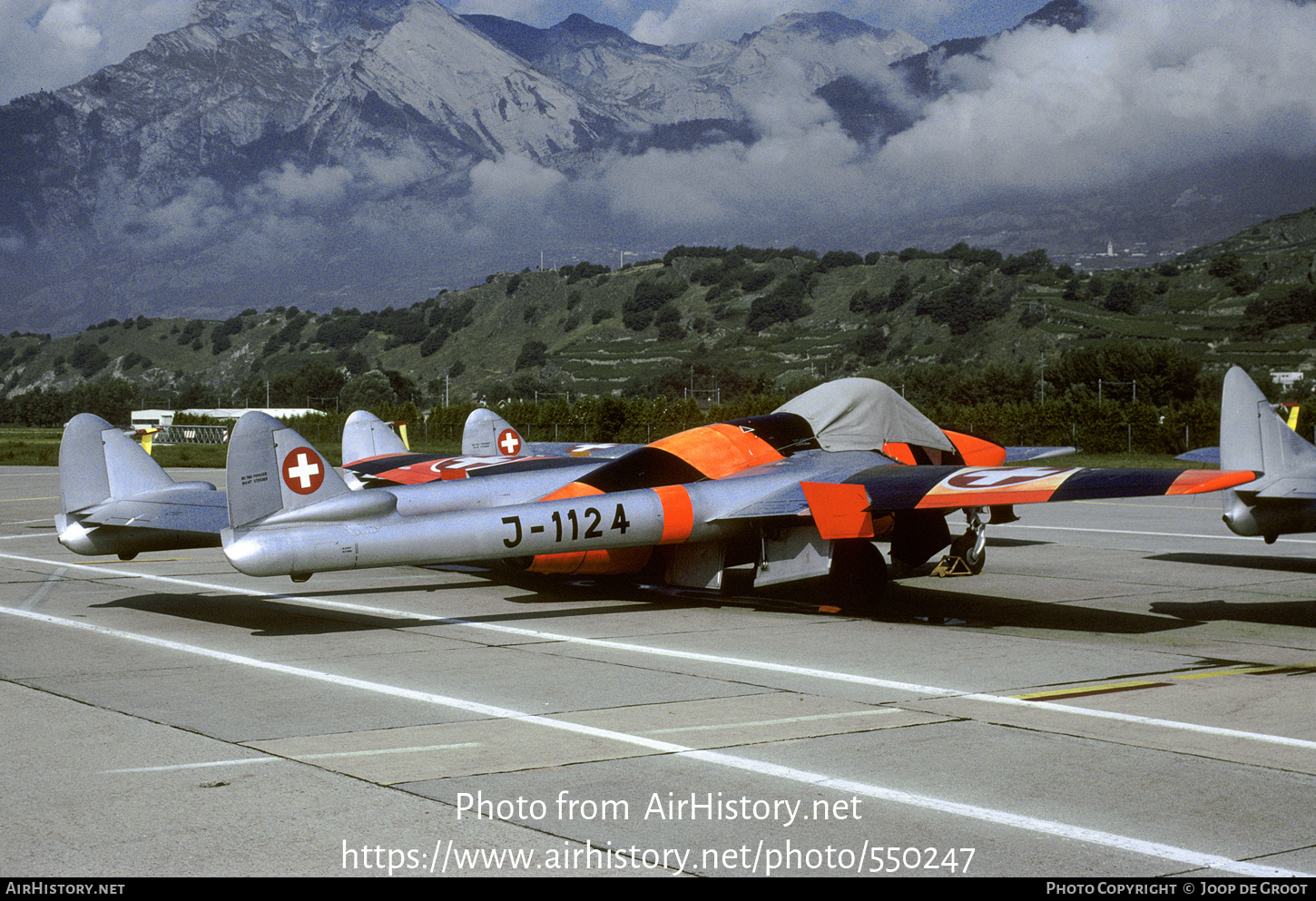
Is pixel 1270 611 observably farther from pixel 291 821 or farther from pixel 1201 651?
pixel 291 821

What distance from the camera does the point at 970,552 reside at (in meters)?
16.8

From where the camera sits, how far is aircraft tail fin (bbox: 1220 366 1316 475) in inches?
566

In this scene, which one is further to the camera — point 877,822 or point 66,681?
point 66,681

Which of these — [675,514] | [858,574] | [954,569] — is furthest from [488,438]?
[858,574]

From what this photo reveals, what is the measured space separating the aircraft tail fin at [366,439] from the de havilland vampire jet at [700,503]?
280 inches

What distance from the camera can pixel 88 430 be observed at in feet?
43.9

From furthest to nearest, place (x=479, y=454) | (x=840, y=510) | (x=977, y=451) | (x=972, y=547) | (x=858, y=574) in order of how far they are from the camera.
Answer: (x=479, y=454)
(x=977, y=451)
(x=972, y=547)
(x=858, y=574)
(x=840, y=510)

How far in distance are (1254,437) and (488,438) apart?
571 inches

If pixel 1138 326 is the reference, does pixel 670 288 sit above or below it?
above

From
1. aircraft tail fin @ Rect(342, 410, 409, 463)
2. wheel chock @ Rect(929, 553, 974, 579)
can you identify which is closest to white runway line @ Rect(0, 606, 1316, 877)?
wheel chock @ Rect(929, 553, 974, 579)

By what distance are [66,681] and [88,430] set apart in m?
4.52

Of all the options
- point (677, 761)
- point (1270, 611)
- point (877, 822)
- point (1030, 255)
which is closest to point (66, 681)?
point (677, 761)

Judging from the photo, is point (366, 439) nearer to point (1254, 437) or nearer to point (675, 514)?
point (675, 514)

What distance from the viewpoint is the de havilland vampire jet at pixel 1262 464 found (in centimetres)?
1416
